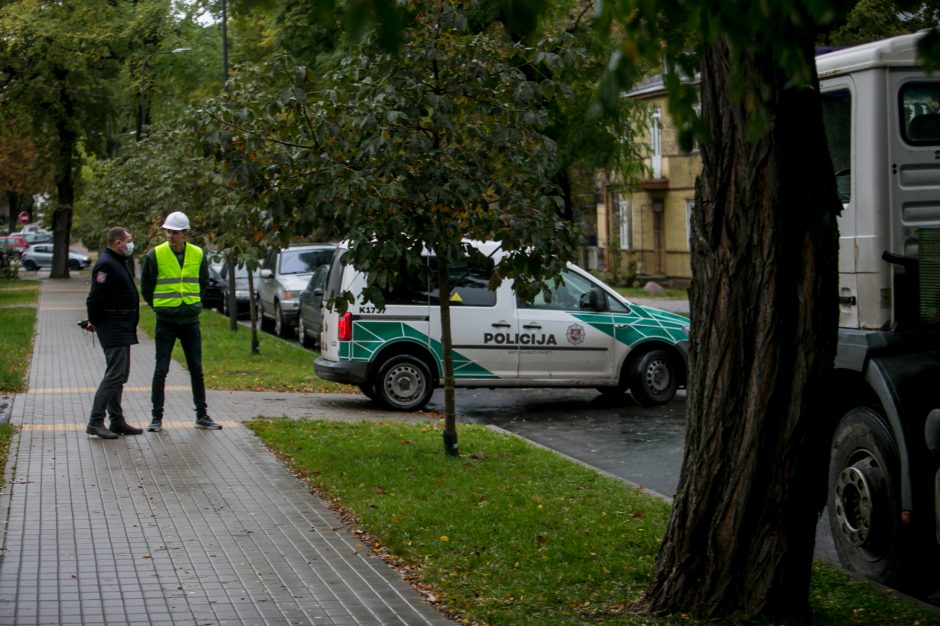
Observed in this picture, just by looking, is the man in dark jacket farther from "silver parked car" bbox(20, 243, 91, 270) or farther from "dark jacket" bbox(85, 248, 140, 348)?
"silver parked car" bbox(20, 243, 91, 270)

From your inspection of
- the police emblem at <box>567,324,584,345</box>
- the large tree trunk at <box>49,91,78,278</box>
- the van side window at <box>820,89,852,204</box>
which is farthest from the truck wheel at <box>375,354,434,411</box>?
the large tree trunk at <box>49,91,78,278</box>

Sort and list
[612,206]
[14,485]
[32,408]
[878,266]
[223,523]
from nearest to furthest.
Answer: [878,266] < [223,523] < [14,485] < [32,408] < [612,206]

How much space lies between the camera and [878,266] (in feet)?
24.6

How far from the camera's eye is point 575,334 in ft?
48.7

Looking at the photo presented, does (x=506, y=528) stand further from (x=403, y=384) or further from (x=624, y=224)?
(x=624, y=224)

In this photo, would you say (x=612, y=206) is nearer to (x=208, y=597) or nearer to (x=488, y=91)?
(x=488, y=91)

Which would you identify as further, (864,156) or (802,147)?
(864,156)

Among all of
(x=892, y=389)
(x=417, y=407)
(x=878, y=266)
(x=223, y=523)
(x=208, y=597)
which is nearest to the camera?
(x=208, y=597)

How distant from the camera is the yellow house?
46.2 metres

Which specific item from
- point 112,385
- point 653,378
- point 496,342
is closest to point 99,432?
point 112,385

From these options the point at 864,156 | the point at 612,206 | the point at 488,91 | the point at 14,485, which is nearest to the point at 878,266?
the point at 864,156

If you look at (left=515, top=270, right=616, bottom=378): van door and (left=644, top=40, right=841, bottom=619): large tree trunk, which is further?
(left=515, top=270, right=616, bottom=378): van door

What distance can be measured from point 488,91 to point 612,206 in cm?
4143

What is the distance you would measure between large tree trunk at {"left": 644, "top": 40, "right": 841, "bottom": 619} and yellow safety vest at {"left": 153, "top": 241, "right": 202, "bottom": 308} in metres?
6.90
